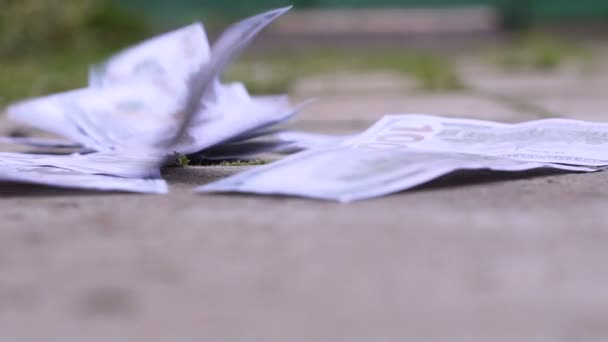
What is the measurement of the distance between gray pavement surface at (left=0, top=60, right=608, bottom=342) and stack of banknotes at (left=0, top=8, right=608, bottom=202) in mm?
50

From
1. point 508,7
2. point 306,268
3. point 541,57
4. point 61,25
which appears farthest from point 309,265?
point 508,7

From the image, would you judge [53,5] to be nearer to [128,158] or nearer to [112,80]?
[112,80]

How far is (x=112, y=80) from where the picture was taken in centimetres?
210

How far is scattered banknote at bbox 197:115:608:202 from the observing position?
1.29 meters

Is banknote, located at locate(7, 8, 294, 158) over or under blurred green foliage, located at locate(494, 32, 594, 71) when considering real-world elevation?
over

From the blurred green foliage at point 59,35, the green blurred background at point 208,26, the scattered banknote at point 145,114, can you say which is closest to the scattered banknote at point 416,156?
the scattered banknote at point 145,114

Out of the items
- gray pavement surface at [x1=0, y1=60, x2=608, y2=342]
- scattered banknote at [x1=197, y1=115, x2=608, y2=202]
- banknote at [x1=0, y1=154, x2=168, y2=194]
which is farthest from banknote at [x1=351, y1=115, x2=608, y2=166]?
banknote at [x1=0, y1=154, x2=168, y2=194]

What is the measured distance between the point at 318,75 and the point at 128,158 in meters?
2.25

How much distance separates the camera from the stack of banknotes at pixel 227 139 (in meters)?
1.34

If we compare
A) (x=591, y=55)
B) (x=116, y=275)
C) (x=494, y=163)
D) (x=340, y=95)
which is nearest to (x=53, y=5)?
(x=340, y=95)

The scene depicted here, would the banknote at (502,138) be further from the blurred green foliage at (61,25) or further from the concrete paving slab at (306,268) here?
the blurred green foliage at (61,25)

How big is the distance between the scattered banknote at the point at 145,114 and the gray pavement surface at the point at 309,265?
10 centimetres

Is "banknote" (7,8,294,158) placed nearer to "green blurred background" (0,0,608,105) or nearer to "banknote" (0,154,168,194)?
"banknote" (0,154,168,194)

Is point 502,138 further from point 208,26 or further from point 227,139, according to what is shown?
point 208,26
